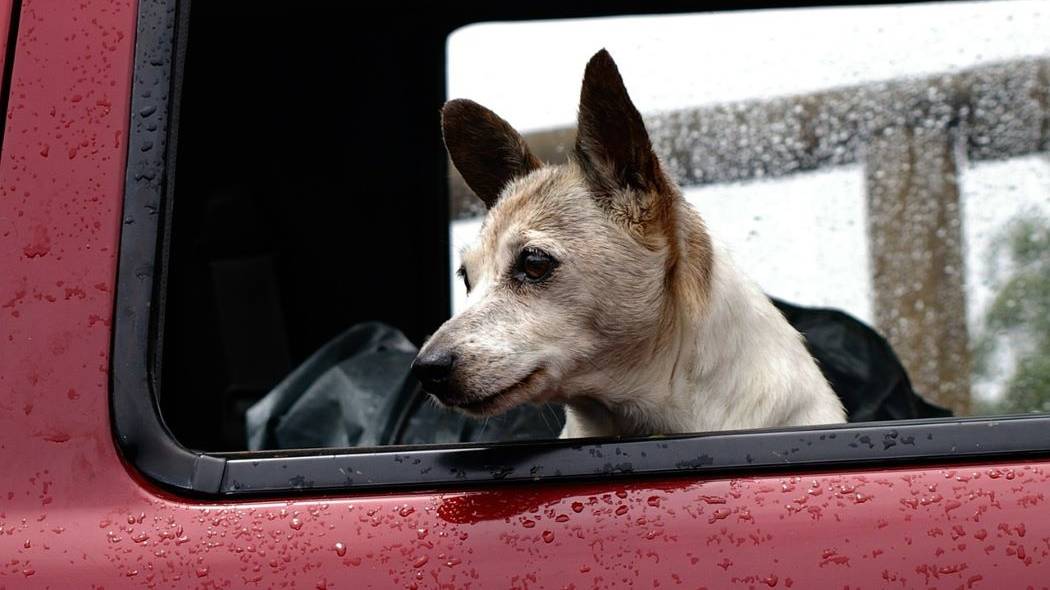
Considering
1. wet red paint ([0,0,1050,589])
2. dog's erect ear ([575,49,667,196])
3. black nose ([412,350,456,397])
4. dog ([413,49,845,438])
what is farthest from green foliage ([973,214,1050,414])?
wet red paint ([0,0,1050,589])

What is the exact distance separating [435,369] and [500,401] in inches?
5.3

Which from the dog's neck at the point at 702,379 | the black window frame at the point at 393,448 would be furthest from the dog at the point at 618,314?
the black window frame at the point at 393,448

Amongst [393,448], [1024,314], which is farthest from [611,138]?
[1024,314]

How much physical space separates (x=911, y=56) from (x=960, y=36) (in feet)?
0.41

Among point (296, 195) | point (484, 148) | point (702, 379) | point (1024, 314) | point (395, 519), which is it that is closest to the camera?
point (395, 519)

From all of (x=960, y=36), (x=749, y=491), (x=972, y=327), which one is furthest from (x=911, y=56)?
(x=749, y=491)

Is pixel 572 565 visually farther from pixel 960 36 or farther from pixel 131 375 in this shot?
pixel 960 36

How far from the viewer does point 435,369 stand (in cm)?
164

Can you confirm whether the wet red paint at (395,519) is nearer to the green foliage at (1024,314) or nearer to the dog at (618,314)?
the dog at (618,314)

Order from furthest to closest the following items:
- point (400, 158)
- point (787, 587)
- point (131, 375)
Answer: point (400, 158) < point (131, 375) < point (787, 587)

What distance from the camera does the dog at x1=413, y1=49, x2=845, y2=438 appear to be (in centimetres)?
180

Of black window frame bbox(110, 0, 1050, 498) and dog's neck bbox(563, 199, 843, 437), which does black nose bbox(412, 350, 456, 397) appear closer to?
dog's neck bbox(563, 199, 843, 437)

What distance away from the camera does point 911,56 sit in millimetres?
2992

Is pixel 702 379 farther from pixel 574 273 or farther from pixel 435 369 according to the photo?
pixel 435 369
